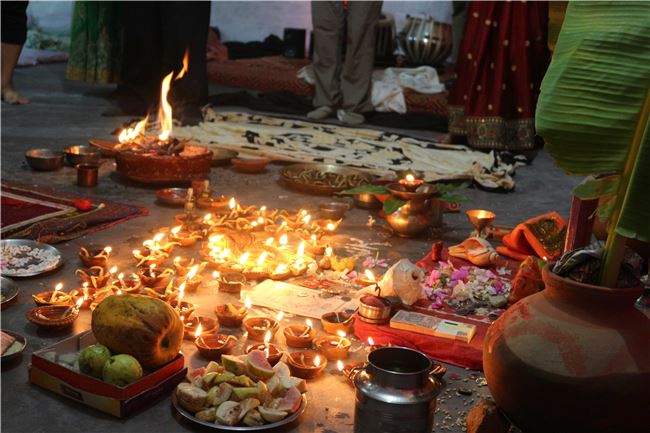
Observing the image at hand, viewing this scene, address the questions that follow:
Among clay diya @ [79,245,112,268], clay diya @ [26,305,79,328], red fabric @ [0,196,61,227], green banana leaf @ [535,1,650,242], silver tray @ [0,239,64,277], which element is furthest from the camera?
red fabric @ [0,196,61,227]

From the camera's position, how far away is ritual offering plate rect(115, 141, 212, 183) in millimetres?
5516

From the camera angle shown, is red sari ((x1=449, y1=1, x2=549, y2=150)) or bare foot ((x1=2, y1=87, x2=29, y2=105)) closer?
red sari ((x1=449, y1=1, x2=549, y2=150))

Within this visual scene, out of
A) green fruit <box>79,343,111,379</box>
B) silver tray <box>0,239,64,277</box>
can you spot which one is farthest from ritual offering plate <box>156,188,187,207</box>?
green fruit <box>79,343,111,379</box>

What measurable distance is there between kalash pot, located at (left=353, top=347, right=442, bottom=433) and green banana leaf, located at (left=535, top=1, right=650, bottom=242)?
72 cm

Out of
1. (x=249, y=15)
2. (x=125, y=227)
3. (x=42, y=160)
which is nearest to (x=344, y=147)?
(x=42, y=160)

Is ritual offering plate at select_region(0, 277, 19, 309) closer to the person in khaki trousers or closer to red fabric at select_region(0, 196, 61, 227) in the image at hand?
red fabric at select_region(0, 196, 61, 227)

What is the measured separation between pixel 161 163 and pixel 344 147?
2042 mm

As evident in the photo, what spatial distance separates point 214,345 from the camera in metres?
3.10

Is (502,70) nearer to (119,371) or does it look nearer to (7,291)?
(7,291)

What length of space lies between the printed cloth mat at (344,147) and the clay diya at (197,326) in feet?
10.1

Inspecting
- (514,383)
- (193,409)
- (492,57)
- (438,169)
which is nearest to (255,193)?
(438,169)

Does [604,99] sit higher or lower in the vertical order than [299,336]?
higher

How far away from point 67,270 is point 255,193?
201 centimetres

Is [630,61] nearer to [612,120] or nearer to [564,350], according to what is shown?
[612,120]
